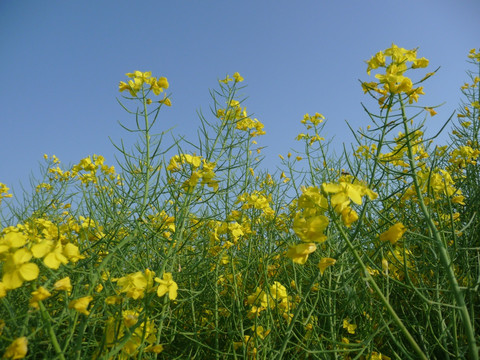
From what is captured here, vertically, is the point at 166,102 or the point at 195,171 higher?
the point at 166,102

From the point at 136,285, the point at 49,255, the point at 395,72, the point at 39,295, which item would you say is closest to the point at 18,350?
the point at 39,295

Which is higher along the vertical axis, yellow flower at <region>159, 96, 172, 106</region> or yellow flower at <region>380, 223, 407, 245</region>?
yellow flower at <region>159, 96, 172, 106</region>

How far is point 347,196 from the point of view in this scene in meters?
0.82

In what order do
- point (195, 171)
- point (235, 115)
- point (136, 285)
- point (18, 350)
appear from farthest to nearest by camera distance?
1. point (235, 115)
2. point (195, 171)
3. point (136, 285)
4. point (18, 350)

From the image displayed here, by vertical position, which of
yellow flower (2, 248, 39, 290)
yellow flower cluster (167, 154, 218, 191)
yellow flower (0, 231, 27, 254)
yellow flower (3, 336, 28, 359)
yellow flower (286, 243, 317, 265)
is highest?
yellow flower cluster (167, 154, 218, 191)

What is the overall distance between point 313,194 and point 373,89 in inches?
20.9

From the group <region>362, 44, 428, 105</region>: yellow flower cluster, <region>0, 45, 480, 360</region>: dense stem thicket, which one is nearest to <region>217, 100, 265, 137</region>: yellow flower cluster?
<region>0, 45, 480, 360</region>: dense stem thicket

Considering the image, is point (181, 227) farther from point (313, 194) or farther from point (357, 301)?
point (357, 301)

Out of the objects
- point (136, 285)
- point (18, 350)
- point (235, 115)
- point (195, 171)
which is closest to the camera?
point (18, 350)

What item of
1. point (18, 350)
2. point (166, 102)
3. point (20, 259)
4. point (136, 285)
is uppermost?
point (166, 102)

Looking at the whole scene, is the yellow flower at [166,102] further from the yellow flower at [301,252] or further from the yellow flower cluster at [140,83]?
the yellow flower at [301,252]

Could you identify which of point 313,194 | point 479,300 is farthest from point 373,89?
point 479,300

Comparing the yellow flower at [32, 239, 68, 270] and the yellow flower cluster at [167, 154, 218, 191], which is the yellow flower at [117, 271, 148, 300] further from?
the yellow flower cluster at [167, 154, 218, 191]

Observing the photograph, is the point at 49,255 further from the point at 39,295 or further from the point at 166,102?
the point at 166,102
